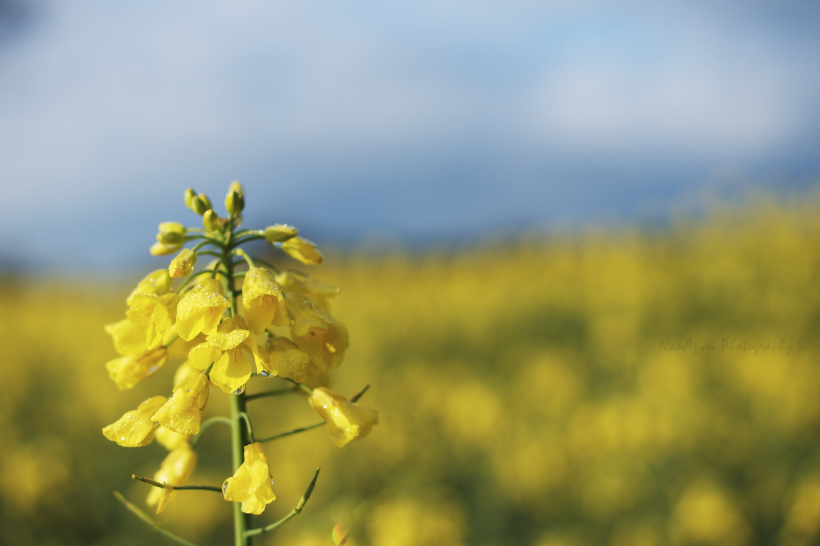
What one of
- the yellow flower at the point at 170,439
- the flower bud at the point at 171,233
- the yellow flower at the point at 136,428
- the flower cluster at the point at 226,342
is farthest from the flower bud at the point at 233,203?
the yellow flower at the point at 170,439

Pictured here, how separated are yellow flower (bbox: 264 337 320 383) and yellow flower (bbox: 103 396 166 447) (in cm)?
29

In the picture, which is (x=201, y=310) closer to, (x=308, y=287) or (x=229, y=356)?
(x=229, y=356)

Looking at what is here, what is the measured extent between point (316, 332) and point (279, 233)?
0.24 m

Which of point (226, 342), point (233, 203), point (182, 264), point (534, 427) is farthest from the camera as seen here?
point (534, 427)

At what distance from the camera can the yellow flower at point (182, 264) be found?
1145mm

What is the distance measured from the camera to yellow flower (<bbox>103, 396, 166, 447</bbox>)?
114 centimetres

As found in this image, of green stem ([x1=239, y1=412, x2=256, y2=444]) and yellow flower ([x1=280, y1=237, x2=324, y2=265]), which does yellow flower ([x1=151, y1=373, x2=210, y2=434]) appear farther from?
yellow flower ([x1=280, y1=237, x2=324, y2=265])

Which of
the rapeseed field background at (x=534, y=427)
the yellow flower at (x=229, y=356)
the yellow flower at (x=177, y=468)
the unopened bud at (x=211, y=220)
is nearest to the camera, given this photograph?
the yellow flower at (x=229, y=356)

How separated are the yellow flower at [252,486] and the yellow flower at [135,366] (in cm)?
34

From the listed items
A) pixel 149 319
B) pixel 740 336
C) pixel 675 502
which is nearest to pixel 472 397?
pixel 675 502

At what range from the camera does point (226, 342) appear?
41.4 inches

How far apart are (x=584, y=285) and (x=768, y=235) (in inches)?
136

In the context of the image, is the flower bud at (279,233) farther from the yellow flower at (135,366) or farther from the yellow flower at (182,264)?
the yellow flower at (135,366)

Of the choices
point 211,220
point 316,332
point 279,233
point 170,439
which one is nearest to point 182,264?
point 211,220
